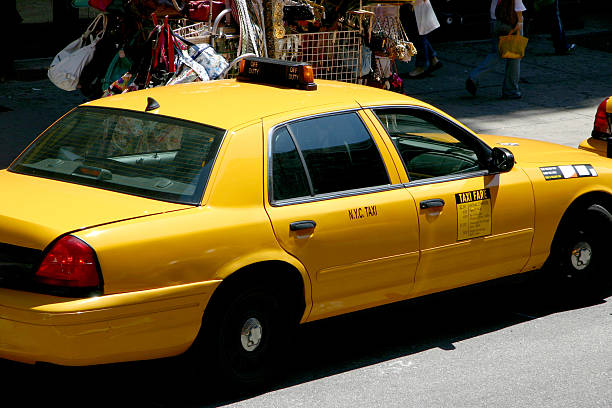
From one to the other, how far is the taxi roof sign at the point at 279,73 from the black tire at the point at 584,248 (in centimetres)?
203

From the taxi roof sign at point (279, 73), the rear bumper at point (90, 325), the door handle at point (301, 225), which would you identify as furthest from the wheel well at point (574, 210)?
the rear bumper at point (90, 325)

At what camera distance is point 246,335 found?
15.7ft

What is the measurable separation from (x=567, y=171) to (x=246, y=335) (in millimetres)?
2573

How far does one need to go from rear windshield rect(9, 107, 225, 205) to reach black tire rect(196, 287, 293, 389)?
0.56 metres

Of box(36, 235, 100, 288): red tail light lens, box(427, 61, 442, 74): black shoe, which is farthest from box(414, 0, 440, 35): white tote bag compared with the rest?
box(36, 235, 100, 288): red tail light lens

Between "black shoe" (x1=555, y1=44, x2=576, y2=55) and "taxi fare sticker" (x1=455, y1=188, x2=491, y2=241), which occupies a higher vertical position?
"taxi fare sticker" (x1=455, y1=188, x2=491, y2=241)

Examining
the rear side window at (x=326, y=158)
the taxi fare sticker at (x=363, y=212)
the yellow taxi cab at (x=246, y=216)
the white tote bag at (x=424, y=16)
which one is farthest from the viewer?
the white tote bag at (x=424, y=16)

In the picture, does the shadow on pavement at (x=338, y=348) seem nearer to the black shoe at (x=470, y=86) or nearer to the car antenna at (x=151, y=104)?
the car antenna at (x=151, y=104)

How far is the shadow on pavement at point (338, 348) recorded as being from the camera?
15.6 ft

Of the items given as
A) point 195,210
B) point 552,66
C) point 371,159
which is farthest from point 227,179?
point 552,66

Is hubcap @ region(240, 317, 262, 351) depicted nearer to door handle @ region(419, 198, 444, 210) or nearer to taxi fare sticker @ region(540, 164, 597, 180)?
door handle @ region(419, 198, 444, 210)

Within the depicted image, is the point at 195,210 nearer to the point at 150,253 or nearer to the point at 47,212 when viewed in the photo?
the point at 150,253

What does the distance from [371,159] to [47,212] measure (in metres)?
1.84

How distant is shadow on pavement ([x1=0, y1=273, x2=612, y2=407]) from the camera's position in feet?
15.6
